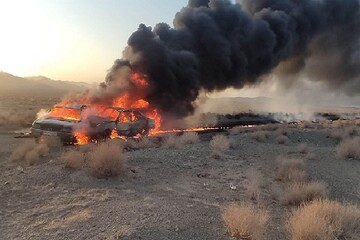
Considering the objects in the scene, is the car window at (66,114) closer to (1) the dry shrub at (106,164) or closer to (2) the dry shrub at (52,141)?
(2) the dry shrub at (52,141)

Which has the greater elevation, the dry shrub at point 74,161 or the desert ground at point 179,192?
the dry shrub at point 74,161

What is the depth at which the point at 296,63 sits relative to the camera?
3456 centimetres

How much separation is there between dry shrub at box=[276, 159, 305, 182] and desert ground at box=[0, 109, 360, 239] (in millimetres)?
37

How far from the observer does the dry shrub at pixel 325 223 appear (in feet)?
20.5

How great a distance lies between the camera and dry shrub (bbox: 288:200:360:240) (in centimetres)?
626

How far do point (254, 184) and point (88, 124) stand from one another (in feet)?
27.6

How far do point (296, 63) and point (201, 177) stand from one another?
2570 centimetres

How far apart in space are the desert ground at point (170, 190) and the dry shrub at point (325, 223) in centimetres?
5

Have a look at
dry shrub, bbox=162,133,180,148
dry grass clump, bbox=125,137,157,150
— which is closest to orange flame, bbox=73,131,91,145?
dry grass clump, bbox=125,137,157,150

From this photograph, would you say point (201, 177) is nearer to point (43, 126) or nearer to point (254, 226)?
point (254, 226)

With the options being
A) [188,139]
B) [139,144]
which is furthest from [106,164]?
[188,139]

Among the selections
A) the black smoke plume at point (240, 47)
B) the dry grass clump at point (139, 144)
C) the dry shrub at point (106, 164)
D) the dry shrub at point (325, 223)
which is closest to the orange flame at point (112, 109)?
the black smoke plume at point (240, 47)

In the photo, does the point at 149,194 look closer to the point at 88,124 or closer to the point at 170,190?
the point at 170,190

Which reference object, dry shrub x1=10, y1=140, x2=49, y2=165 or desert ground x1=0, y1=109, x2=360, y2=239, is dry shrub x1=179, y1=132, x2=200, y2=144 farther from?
dry shrub x1=10, y1=140, x2=49, y2=165
